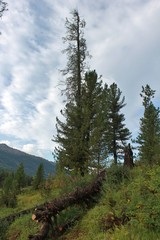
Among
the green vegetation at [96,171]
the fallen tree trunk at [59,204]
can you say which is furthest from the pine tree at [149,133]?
the fallen tree trunk at [59,204]

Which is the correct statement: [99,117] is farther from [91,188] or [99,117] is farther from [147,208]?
[147,208]

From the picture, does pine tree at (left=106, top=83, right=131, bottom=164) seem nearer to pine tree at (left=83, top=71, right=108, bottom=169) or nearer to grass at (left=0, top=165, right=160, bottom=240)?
pine tree at (left=83, top=71, right=108, bottom=169)

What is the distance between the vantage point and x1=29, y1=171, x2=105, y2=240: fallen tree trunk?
884 cm

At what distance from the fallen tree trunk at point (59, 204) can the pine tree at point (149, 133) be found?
1026cm

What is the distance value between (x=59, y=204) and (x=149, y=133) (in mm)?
18608

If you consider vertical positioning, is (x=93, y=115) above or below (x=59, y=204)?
above

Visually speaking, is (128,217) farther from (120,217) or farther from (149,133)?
(149,133)

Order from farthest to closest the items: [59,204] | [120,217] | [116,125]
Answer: [116,125]
[59,204]
[120,217]

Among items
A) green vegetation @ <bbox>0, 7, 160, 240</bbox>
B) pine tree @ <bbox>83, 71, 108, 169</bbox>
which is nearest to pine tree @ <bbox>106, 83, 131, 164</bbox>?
green vegetation @ <bbox>0, 7, 160, 240</bbox>

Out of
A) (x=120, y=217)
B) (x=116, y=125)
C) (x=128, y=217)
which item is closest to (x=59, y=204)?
(x=120, y=217)

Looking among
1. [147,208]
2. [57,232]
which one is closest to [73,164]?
[57,232]

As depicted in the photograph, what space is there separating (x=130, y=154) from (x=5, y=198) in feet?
40.2

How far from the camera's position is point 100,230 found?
7391mm

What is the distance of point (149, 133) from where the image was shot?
2689 cm
